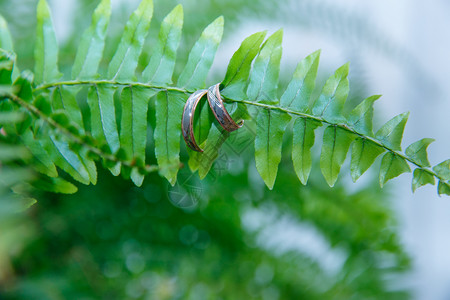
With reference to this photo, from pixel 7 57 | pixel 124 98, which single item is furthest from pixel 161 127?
pixel 7 57

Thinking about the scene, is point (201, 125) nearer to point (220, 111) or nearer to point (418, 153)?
point (220, 111)

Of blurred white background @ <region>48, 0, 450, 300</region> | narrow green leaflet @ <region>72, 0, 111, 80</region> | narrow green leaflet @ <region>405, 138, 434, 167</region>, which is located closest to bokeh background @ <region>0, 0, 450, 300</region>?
blurred white background @ <region>48, 0, 450, 300</region>

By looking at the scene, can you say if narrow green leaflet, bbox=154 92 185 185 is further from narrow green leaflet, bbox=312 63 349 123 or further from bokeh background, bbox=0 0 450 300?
bokeh background, bbox=0 0 450 300

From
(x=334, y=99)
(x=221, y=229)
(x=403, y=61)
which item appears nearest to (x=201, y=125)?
(x=334, y=99)

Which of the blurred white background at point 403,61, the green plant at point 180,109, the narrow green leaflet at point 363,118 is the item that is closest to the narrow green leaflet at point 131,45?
the green plant at point 180,109

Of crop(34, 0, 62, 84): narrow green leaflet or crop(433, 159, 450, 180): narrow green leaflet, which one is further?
crop(34, 0, 62, 84): narrow green leaflet
